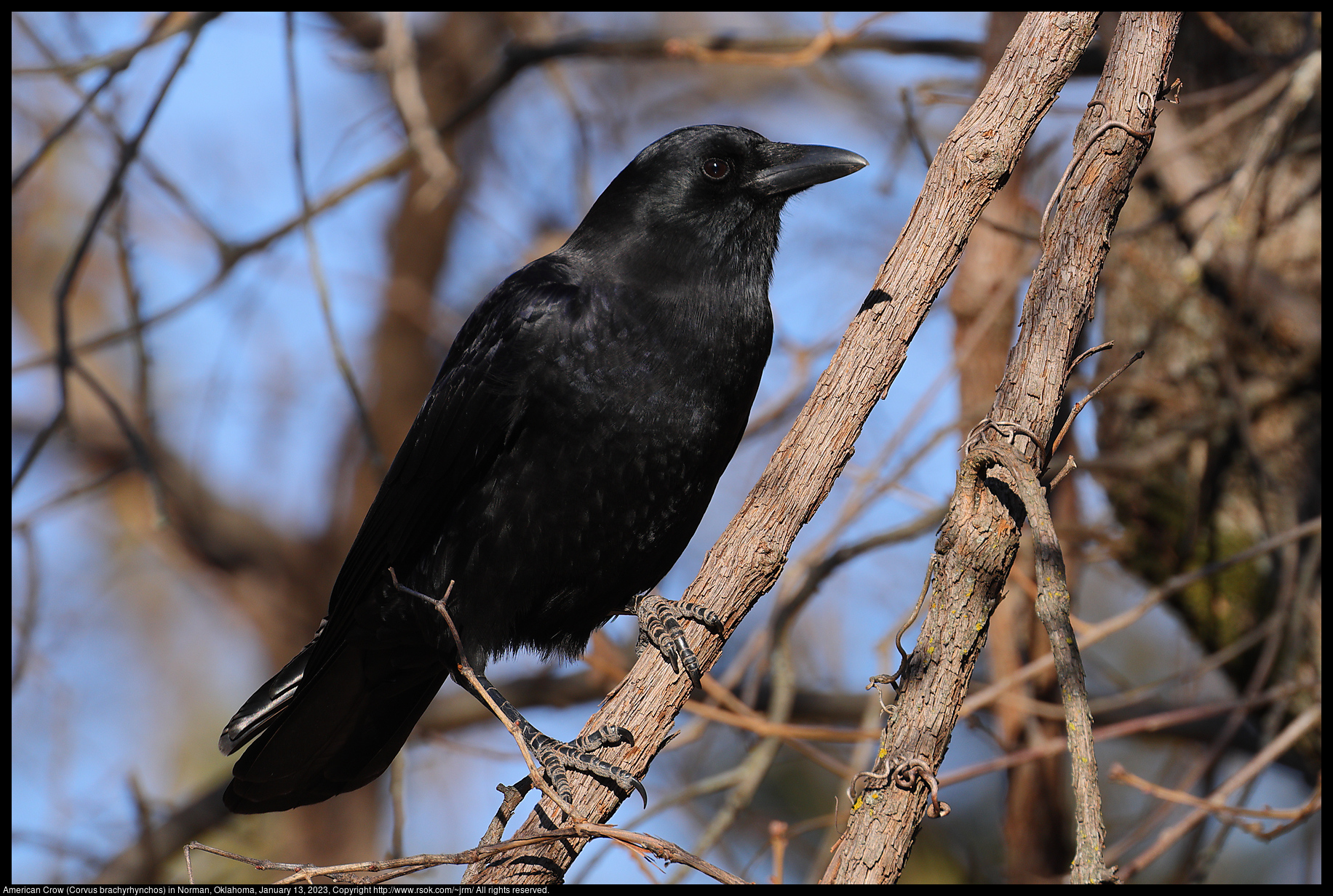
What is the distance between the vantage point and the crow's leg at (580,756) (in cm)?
216

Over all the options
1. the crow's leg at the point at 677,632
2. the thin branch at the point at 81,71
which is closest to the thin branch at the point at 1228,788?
the crow's leg at the point at 677,632

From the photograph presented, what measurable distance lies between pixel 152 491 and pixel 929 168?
7.58 feet

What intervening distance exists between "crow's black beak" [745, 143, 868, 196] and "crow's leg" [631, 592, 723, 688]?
131cm

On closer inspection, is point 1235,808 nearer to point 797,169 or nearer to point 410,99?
point 797,169

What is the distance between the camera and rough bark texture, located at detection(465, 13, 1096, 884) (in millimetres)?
2031

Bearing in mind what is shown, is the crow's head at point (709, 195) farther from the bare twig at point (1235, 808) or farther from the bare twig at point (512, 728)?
the bare twig at point (1235, 808)

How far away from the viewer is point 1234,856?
7.08 meters

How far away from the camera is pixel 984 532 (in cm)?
185

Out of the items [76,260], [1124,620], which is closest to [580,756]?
[1124,620]

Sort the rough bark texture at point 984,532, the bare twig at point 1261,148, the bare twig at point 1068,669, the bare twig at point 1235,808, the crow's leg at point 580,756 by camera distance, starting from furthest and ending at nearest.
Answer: the bare twig at point 1261,148, the bare twig at point 1235,808, the crow's leg at point 580,756, the rough bark texture at point 984,532, the bare twig at point 1068,669

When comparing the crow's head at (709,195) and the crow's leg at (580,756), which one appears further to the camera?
the crow's head at (709,195)

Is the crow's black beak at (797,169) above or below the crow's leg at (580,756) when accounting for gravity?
above

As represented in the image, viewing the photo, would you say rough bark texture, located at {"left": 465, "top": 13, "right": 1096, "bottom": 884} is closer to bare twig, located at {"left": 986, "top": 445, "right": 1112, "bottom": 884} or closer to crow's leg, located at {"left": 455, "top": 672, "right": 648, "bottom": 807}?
crow's leg, located at {"left": 455, "top": 672, "right": 648, "bottom": 807}

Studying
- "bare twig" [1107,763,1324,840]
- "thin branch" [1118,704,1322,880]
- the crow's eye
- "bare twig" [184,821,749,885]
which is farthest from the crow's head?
"thin branch" [1118,704,1322,880]
